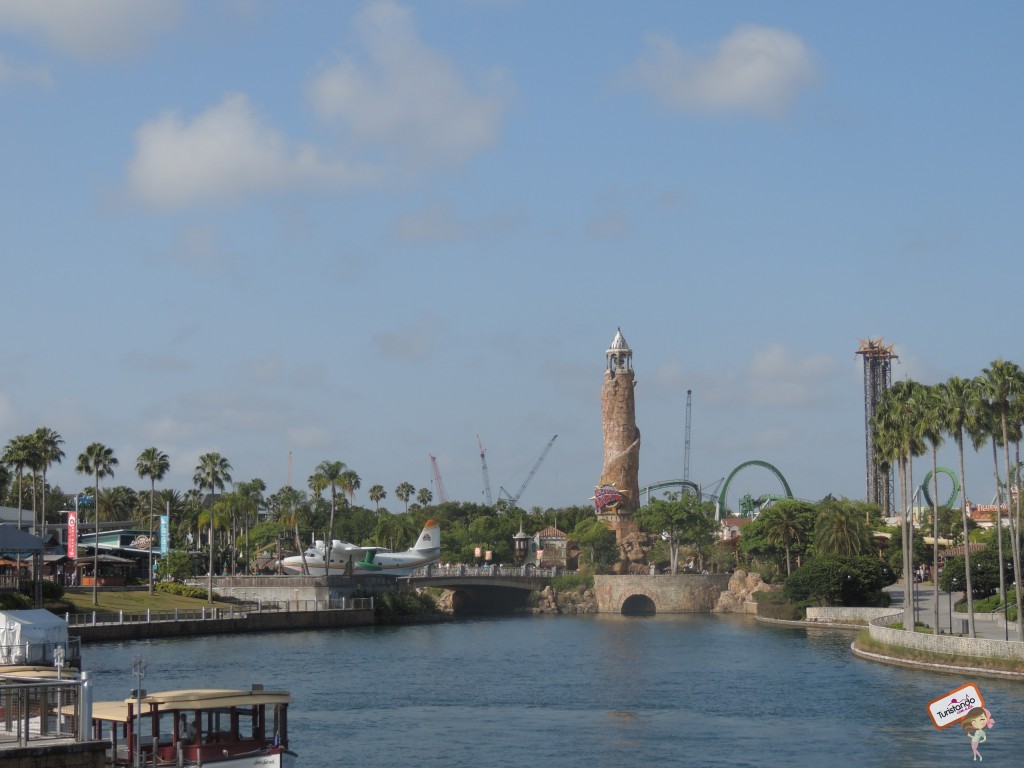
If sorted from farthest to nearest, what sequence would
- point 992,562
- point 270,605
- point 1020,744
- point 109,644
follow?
1. point 270,605
2. point 992,562
3. point 109,644
4. point 1020,744

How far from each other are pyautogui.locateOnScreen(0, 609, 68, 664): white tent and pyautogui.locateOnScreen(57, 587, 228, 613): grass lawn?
54165 millimetres

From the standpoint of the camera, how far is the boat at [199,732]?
46.3m

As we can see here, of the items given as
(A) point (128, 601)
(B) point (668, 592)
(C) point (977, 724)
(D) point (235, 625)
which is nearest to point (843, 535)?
(B) point (668, 592)

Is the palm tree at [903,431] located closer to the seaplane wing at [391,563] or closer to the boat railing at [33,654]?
the boat railing at [33,654]

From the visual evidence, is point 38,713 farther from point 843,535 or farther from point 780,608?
point 843,535

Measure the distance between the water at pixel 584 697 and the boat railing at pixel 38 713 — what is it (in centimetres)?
2934

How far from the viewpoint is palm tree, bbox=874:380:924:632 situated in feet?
323

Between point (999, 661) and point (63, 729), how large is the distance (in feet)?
214

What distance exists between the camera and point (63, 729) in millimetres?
33281

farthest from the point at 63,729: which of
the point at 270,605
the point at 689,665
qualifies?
the point at 270,605

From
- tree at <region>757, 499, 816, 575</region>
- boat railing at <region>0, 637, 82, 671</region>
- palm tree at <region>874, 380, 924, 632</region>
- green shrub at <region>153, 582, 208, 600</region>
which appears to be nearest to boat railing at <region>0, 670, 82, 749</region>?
boat railing at <region>0, 637, 82, 671</region>

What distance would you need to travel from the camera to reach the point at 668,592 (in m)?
190

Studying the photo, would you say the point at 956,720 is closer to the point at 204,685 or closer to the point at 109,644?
the point at 204,685

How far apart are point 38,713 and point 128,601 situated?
373ft
